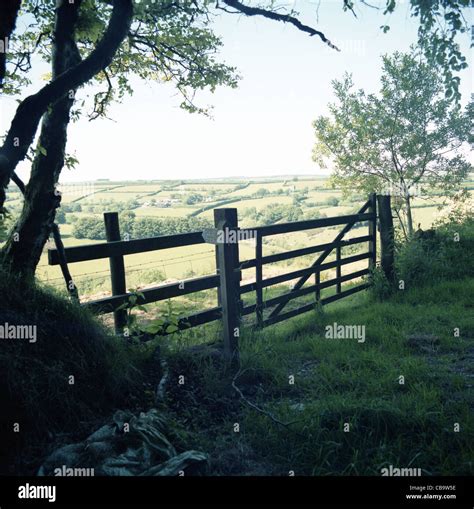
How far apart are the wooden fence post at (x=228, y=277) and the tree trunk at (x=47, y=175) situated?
1.83 metres

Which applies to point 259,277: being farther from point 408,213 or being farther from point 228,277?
point 408,213

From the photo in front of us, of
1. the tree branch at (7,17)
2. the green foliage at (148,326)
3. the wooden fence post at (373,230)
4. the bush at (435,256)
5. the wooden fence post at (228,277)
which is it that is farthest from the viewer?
the wooden fence post at (373,230)

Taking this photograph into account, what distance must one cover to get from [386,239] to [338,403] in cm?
614

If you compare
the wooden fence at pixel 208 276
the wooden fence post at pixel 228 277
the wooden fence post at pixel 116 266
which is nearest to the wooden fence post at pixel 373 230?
the wooden fence at pixel 208 276

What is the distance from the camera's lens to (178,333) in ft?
17.0

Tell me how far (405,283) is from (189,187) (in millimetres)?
19591

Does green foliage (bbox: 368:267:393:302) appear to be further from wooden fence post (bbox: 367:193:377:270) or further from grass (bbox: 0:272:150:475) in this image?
grass (bbox: 0:272:150:475)

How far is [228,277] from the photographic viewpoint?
5.29m

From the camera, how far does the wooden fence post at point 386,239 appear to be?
920 centimetres

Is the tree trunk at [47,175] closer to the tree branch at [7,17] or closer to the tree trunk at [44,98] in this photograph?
the tree trunk at [44,98]

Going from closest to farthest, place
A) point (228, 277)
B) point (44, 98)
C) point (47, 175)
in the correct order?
point (44, 98)
point (47, 175)
point (228, 277)

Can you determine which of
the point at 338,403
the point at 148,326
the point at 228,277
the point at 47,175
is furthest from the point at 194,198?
the point at 338,403

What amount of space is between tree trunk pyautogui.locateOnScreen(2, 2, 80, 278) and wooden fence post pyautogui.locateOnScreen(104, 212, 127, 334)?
58 cm

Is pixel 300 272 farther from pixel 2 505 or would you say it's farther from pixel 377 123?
pixel 377 123
